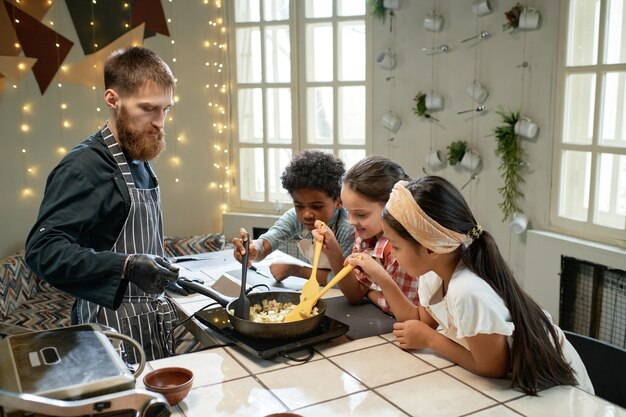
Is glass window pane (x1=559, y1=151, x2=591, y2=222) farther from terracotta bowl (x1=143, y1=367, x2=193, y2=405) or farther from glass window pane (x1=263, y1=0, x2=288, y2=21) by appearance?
terracotta bowl (x1=143, y1=367, x2=193, y2=405)

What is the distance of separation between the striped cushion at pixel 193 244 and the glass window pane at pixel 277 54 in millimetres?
1129

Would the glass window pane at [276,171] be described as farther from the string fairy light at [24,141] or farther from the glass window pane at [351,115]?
the string fairy light at [24,141]

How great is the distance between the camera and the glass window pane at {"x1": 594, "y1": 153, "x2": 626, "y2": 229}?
2.86 metres

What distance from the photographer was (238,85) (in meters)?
4.05

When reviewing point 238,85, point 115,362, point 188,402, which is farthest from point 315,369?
point 238,85

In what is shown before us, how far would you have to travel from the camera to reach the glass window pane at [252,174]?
409cm

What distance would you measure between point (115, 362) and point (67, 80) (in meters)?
3.11

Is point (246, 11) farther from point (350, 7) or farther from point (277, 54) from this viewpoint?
point (350, 7)

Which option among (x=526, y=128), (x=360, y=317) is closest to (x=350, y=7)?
(x=526, y=128)

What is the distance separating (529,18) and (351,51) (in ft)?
3.73

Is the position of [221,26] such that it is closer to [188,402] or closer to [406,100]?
[406,100]

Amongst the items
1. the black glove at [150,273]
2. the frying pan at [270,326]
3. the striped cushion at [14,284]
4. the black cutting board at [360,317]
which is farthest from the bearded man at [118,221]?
the striped cushion at [14,284]

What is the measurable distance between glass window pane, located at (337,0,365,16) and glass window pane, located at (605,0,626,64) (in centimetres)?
141

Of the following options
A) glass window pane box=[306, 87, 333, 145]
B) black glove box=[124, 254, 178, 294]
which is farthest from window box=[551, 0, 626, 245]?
black glove box=[124, 254, 178, 294]
